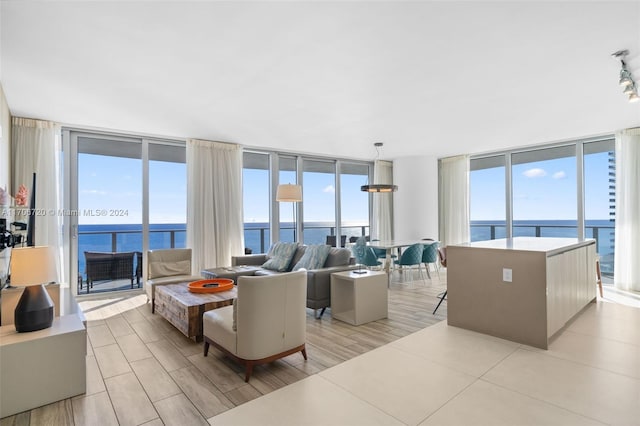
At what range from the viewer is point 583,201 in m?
6.36

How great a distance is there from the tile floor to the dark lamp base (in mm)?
1560

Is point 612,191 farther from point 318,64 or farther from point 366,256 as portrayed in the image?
point 318,64

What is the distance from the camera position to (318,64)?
3189 millimetres

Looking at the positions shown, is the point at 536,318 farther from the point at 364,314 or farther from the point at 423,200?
the point at 423,200

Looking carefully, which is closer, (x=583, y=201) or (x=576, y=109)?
(x=576, y=109)

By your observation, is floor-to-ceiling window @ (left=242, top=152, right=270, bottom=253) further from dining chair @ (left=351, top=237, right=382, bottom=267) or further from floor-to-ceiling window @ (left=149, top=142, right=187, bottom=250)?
dining chair @ (left=351, top=237, right=382, bottom=267)

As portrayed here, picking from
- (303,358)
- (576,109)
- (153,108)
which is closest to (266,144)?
(153,108)

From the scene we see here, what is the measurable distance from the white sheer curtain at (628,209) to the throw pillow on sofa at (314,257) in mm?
5255

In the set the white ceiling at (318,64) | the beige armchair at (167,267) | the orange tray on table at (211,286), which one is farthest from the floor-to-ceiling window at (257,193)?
the orange tray on table at (211,286)

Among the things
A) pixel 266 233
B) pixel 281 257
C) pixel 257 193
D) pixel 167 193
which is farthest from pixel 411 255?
pixel 167 193

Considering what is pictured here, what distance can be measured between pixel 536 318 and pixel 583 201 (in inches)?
185

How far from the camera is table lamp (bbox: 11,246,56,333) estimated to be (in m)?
2.25

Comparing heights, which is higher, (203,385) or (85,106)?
(85,106)

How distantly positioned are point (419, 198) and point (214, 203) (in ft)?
16.0
